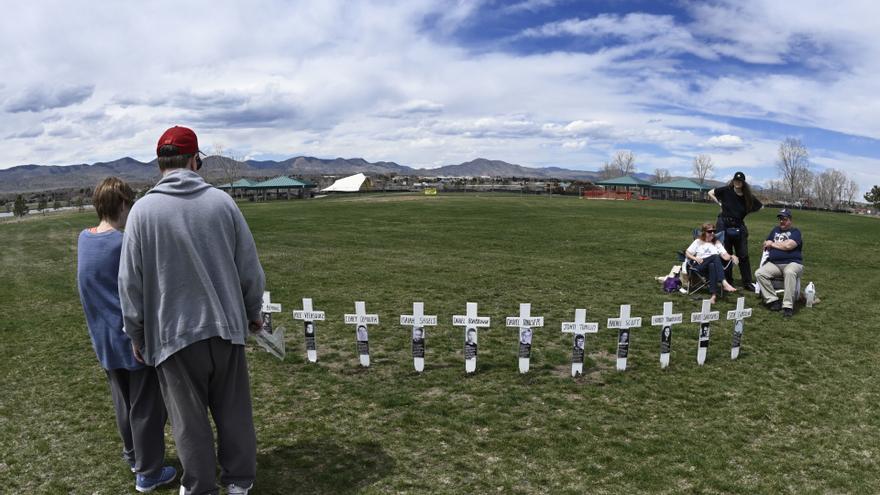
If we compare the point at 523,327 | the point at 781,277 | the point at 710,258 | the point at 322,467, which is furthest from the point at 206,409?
the point at 781,277

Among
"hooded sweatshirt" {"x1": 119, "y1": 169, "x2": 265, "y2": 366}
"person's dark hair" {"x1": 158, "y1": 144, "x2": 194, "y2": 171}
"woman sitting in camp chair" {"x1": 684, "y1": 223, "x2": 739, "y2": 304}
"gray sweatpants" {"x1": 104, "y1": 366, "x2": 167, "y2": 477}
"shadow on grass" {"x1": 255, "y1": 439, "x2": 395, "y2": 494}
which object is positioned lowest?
"shadow on grass" {"x1": 255, "y1": 439, "x2": 395, "y2": 494}

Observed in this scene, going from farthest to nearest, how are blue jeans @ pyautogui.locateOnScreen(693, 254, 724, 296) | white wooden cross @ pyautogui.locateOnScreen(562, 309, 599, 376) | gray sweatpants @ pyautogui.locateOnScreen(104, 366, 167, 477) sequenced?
blue jeans @ pyautogui.locateOnScreen(693, 254, 724, 296) < white wooden cross @ pyautogui.locateOnScreen(562, 309, 599, 376) < gray sweatpants @ pyautogui.locateOnScreen(104, 366, 167, 477)

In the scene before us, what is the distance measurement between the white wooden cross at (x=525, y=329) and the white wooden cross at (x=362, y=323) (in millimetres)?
1577

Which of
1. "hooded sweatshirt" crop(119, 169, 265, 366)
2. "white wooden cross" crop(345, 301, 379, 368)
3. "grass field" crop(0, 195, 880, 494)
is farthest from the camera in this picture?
"white wooden cross" crop(345, 301, 379, 368)

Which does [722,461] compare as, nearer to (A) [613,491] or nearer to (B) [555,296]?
(A) [613,491]

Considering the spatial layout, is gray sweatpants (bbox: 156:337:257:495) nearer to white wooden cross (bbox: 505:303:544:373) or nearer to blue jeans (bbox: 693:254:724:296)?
white wooden cross (bbox: 505:303:544:373)

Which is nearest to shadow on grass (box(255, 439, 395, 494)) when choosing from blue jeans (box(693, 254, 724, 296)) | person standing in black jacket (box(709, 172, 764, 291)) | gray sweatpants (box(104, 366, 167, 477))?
gray sweatpants (box(104, 366, 167, 477))

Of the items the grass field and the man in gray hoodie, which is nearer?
the man in gray hoodie

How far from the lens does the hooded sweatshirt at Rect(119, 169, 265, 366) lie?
3324 millimetres

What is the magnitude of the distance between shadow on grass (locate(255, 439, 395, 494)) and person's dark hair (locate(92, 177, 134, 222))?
7.09 feet

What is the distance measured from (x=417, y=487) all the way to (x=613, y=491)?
1390 mm

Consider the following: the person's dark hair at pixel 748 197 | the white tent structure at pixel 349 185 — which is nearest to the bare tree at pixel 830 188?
the white tent structure at pixel 349 185

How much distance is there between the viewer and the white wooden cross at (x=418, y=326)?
20.9ft

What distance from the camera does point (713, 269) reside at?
10570 mm
